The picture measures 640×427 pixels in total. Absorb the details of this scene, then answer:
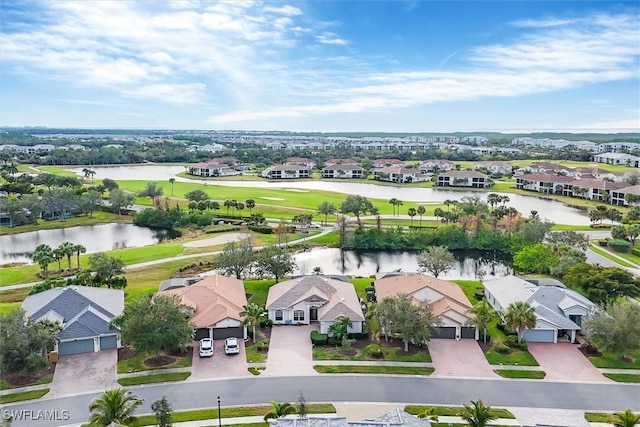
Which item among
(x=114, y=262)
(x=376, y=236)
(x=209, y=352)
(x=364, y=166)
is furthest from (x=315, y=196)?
(x=209, y=352)

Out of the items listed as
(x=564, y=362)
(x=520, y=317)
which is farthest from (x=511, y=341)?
(x=564, y=362)

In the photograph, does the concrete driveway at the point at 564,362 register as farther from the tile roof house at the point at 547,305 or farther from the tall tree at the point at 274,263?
the tall tree at the point at 274,263

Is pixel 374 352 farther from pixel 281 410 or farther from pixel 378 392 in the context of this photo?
pixel 281 410

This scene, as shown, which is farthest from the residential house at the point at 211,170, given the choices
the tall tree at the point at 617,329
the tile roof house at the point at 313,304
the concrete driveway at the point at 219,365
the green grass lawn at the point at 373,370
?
the tall tree at the point at 617,329

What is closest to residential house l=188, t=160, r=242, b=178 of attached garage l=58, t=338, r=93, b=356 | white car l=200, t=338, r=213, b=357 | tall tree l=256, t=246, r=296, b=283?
tall tree l=256, t=246, r=296, b=283

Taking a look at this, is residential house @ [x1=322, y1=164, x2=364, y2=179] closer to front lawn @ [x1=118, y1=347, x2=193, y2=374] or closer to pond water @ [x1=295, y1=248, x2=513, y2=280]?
pond water @ [x1=295, y1=248, x2=513, y2=280]

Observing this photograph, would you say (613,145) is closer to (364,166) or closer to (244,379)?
(364,166)

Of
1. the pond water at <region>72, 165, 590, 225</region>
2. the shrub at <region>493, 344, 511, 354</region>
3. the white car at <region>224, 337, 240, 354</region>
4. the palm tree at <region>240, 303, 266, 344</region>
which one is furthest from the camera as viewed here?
the pond water at <region>72, 165, 590, 225</region>
